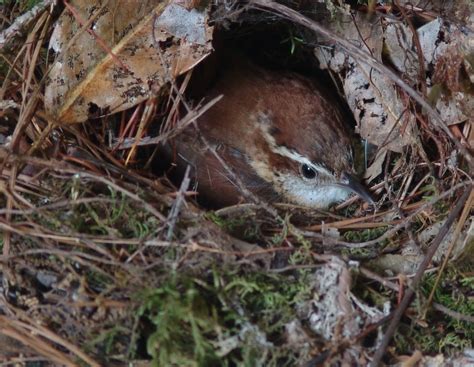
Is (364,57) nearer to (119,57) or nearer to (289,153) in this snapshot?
(289,153)

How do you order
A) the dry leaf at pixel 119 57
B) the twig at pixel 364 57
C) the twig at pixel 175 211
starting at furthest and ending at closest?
the dry leaf at pixel 119 57
the twig at pixel 364 57
the twig at pixel 175 211

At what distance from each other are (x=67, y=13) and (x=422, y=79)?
5.51ft

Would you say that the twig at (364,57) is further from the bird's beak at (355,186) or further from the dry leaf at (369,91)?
the bird's beak at (355,186)

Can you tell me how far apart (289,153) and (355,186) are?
372 millimetres

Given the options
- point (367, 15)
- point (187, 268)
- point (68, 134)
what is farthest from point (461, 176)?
point (68, 134)

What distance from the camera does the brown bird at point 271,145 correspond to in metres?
3.53

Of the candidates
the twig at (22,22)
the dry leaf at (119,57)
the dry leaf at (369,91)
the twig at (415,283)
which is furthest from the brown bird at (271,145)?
the twig at (22,22)

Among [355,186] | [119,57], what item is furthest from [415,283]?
[119,57]

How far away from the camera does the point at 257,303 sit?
264 centimetres

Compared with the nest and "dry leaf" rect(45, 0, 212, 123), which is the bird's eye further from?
"dry leaf" rect(45, 0, 212, 123)

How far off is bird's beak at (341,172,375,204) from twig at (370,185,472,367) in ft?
1.86

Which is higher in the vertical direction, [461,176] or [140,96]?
[140,96]

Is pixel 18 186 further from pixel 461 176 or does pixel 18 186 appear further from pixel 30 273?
pixel 461 176

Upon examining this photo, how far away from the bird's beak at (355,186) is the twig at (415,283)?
0.57 m
